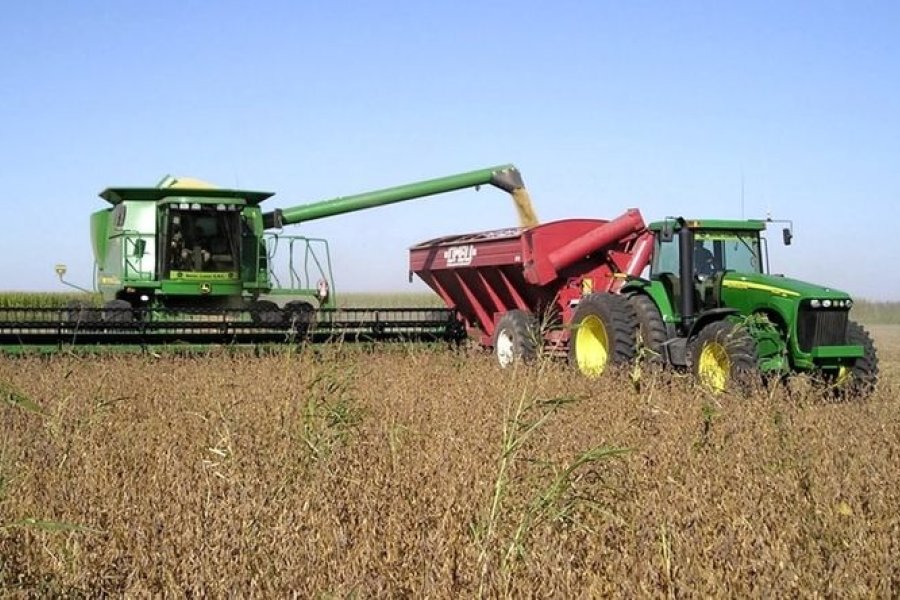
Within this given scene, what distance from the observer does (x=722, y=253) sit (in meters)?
9.41

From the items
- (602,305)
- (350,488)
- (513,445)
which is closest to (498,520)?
(513,445)

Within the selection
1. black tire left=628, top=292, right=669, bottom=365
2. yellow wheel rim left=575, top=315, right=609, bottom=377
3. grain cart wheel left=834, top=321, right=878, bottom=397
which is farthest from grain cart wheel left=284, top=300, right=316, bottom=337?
grain cart wheel left=834, top=321, right=878, bottom=397

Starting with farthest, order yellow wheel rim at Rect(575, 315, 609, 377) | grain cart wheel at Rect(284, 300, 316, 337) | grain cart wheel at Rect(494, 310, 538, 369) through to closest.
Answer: grain cart wheel at Rect(284, 300, 316, 337)
grain cart wheel at Rect(494, 310, 538, 369)
yellow wheel rim at Rect(575, 315, 609, 377)

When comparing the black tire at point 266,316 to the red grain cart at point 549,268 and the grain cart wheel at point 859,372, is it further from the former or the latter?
the grain cart wheel at point 859,372

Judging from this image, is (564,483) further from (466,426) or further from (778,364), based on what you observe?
(778,364)

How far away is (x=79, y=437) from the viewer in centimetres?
517

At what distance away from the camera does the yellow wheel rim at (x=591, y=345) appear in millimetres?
9969

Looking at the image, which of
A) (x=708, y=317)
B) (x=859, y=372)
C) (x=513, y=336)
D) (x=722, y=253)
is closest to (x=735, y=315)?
(x=708, y=317)

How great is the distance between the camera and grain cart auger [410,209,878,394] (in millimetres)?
8398

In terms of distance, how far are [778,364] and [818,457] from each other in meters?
3.38

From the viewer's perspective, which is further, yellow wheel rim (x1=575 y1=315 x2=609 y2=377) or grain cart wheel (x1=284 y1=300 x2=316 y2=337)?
grain cart wheel (x1=284 y1=300 x2=316 y2=337)

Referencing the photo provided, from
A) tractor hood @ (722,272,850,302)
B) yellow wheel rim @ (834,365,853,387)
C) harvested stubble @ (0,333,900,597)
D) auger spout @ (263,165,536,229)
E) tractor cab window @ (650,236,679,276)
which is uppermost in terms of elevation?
auger spout @ (263,165,536,229)

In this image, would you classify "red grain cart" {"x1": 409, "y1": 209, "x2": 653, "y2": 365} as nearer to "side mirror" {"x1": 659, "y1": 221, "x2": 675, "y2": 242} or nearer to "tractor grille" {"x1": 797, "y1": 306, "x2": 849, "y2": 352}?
"side mirror" {"x1": 659, "y1": 221, "x2": 675, "y2": 242}

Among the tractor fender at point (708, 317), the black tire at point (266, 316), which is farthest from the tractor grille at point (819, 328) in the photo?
the black tire at point (266, 316)
